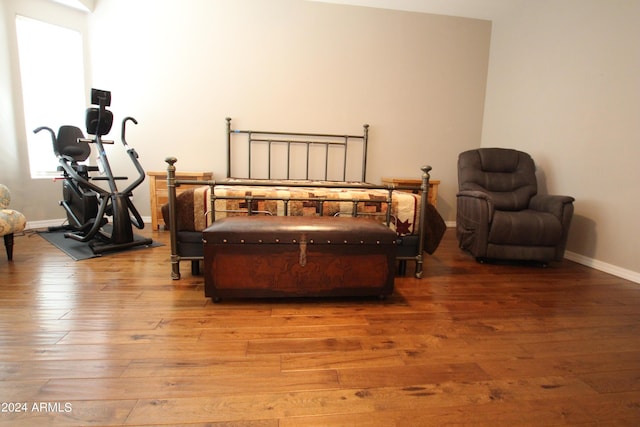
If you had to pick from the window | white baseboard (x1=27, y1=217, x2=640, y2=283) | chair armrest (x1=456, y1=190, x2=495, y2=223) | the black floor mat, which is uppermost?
the window

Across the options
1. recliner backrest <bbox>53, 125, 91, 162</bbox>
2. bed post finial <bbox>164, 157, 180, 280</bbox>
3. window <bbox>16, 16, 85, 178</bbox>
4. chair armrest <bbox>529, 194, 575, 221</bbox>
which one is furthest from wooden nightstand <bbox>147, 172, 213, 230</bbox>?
chair armrest <bbox>529, 194, 575, 221</bbox>

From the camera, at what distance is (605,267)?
257cm

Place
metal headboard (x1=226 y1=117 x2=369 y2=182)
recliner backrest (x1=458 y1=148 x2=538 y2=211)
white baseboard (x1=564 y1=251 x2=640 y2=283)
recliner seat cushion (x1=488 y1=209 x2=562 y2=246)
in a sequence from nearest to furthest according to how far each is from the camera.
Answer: white baseboard (x1=564 y1=251 x2=640 y2=283), recliner seat cushion (x1=488 y1=209 x2=562 y2=246), recliner backrest (x1=458 y1=148 x2=538 y2=211), metal headboard (x1=226 y1=117 x2=369 y2=182)

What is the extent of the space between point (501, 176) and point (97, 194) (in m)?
3.98

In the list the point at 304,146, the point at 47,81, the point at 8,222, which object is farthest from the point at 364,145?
the point at 47,81

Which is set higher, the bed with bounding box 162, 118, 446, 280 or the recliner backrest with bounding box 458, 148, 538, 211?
the recliner backrest with bounding box 458, 148, 538, 211

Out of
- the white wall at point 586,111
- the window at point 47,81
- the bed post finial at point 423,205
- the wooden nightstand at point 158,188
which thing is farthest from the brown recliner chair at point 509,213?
the window at point 47,81

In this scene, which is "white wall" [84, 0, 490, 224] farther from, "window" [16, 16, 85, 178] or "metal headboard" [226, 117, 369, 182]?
"window" [16, 16, 85, 178]

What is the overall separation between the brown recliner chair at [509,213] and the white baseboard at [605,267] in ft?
1.28

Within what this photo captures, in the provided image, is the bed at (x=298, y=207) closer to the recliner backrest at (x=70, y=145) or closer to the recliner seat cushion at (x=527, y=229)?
the recliner seat cushion at (x=527, y=229)

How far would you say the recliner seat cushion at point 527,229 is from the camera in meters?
2.49

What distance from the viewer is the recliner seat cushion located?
249 cm

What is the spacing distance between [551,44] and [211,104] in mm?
3732

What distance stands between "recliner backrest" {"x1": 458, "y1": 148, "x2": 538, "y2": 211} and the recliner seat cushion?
42 cm
